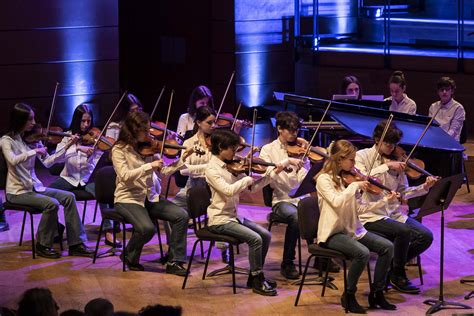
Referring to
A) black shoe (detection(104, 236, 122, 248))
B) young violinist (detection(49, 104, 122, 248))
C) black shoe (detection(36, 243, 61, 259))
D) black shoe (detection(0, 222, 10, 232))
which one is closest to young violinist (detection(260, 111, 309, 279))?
black shoe (detection(104, 236, 122, 248))

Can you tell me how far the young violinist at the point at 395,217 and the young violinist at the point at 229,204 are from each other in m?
0.71

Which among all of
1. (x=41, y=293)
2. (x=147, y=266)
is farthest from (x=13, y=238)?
(x=41, y=293)

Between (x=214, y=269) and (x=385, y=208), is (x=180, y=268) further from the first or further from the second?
(x=385, y=208)

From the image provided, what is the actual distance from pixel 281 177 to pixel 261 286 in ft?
3.01

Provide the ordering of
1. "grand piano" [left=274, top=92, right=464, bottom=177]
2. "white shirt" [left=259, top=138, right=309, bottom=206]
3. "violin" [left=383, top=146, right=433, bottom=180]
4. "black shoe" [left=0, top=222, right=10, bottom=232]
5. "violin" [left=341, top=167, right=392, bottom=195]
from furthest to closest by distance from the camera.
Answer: "black shoe" [left=0, top=222, right=10, bottom=232]
"grand piano" [left=274, top=92, right=464, bottom=177]
"white shirt" [left=259, top=138, right=309, bottom=206]
"violin" [left=383, top=146, right=433, bottom=180]
"violin" [left=341, top=167, right=392, bottom=195]

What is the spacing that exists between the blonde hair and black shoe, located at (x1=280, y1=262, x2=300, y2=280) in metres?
0.95

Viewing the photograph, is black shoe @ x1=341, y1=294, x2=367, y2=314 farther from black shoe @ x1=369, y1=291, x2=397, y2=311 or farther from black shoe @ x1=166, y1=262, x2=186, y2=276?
black shoe @ x1=166, y1=262, x2=186, y2=276

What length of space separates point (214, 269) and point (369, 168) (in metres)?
1.43

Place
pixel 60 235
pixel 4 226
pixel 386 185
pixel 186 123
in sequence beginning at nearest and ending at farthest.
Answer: pixel 386 185 → pixel 60 235 → pixel 4 226 → pixel 186 123

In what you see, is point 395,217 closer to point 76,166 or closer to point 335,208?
point 335,208

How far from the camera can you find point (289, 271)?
23.9 ft

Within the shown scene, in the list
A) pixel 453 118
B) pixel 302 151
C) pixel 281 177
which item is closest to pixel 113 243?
pixel 281 177

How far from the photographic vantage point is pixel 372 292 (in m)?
6.64

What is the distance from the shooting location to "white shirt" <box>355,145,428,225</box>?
7.02m
